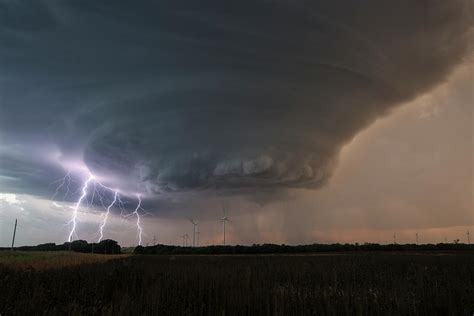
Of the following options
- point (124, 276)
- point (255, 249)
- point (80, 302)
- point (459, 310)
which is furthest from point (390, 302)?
point (255, 249)

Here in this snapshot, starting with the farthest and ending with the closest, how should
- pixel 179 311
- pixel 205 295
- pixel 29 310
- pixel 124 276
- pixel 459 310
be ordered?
pixel 124 276, pixel 205 295, pixel 459 310, pixel 179 311, pixel 29 310

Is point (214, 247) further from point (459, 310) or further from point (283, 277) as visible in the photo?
point (459, 310)

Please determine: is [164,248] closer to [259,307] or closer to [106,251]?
[106,251]

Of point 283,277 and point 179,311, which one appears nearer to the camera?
Result: point 179,311

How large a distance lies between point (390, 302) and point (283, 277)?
33.3 ft

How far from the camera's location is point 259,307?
387 inches

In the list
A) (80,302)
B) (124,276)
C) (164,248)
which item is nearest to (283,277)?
(124,276)

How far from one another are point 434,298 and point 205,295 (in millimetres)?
6968

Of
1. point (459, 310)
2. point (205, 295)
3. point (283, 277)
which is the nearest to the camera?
point (459, 310)

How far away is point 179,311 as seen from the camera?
8664 mm

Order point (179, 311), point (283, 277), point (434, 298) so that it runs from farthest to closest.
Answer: point (283, 277), point (434, 298), point (179, 311)

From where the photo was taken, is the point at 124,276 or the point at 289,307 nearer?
the point at 289,307

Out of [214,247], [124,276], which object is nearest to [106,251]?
[214,247]

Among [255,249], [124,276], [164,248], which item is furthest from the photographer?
[164,248]
